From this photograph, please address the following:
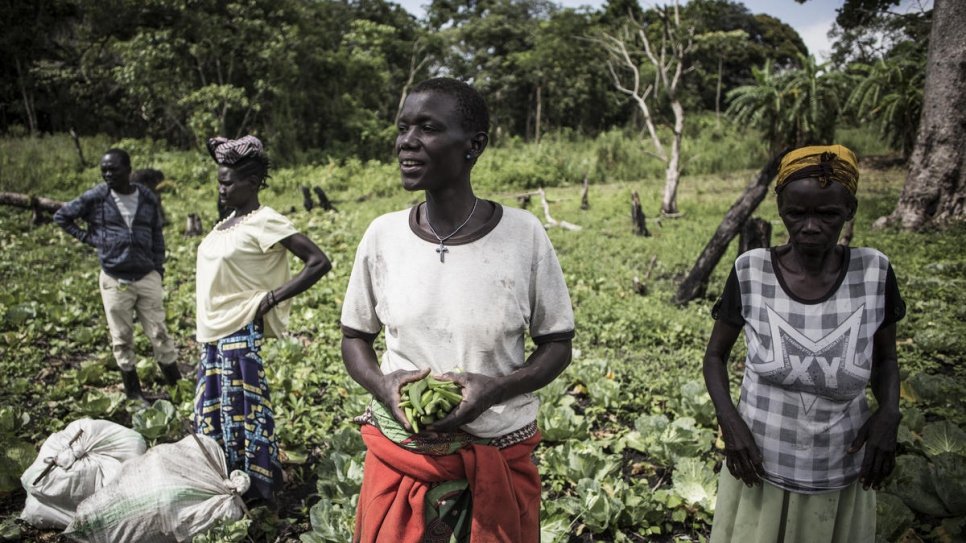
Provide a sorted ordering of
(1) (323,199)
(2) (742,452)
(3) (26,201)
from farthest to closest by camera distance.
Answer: (1) (323,199)
(3) (26,201)
(2) (742,452)

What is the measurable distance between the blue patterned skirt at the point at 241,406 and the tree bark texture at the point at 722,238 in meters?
4.80

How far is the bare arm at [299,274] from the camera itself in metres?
2.87

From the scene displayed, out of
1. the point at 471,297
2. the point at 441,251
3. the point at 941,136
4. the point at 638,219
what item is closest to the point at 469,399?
the point at 471,297

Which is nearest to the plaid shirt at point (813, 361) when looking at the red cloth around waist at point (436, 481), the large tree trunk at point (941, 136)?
the red cloth around waist at point (436, 481)

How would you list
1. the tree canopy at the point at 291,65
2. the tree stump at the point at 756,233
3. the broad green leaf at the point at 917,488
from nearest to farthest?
the broad green leaf at the point at 917,488 → the tree stump at the point at 756,233 → the tree canopy at the point at 291,65

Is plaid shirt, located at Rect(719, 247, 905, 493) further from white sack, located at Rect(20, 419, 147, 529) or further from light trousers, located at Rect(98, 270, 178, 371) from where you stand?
light trousers, located at Rect(98, 270, 178, 371)

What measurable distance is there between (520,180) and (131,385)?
→ 516 inches

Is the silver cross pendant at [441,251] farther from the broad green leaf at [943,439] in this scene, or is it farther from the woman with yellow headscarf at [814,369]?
the broad green leaf at [943,439]

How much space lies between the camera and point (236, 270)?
2.87 metres

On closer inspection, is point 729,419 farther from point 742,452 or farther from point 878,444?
point 878,444

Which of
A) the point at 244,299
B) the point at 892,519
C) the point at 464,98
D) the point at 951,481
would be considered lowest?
the point at 892,519

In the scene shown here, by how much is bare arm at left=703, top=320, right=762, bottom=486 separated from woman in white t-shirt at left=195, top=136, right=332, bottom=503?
6.00ft

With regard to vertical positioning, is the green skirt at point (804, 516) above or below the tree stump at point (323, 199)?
above

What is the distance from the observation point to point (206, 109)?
1664cm
